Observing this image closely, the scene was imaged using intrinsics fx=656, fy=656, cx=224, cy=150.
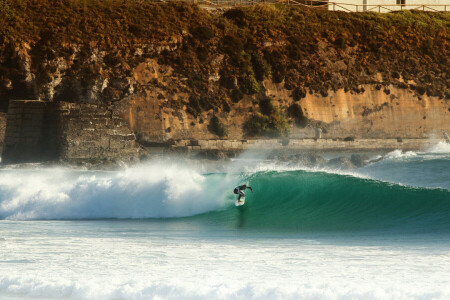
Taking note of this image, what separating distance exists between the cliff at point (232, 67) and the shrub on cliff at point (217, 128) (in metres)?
0.12

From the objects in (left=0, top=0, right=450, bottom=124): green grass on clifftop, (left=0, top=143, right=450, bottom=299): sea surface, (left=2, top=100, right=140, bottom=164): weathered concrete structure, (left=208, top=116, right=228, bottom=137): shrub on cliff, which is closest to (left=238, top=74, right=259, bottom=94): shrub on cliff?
(left=0, top=0, right=450, bottom=124): green grass on clifftop

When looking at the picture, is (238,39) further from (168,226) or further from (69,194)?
(168,226)

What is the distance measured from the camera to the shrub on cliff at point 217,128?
3647 cm

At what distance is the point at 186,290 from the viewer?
701 centimetres

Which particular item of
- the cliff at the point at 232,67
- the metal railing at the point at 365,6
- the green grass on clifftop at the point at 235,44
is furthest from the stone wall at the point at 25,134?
the metal railing at the point at 365,6

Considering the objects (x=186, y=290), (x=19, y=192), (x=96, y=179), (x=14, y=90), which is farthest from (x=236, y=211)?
(x=14, y=90)

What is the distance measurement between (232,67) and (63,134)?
1371cm

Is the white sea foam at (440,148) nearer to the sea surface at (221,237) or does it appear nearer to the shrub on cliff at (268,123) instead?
the shrub on cliff at (268,123)

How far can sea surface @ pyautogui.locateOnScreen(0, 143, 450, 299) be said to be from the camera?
7.13 metres

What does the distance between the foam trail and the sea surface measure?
1.1 inches

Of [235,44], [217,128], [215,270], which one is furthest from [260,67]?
[215,270]

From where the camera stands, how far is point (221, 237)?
36.8ft

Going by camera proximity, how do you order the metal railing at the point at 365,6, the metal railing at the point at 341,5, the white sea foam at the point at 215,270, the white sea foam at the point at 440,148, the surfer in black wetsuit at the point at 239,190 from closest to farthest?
the white sea foam at the point at 215,270 < the surfer in black wetsuit at the point at 239,190 < the white sea foam at the point at 440,148 < the metal railing at the point at 341,5 < the metal railing at the point at 365,6

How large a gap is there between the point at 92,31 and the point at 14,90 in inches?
210
